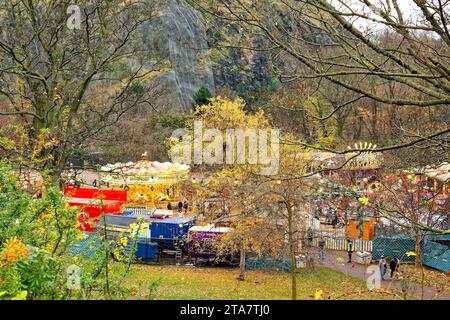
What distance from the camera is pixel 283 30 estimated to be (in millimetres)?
4691

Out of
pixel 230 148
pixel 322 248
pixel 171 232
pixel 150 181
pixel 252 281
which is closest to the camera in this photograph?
pixel 252 281

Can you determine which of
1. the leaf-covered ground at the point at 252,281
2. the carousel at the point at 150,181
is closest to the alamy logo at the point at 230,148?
the carousel at the point at 150,181

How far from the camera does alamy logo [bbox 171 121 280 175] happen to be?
16669mm

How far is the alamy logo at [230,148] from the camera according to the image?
54.7 feet

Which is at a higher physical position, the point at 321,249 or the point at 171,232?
the point at 171,232

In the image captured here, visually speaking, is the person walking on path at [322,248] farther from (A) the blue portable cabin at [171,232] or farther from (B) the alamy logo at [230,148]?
(A) the blue portable cabin at [171,232]

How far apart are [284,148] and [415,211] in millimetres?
4522

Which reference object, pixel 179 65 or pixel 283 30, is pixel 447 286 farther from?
pixel 179 65

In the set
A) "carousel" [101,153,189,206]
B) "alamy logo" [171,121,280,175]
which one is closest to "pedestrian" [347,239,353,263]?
"alamy logo" [171,121,280,175]

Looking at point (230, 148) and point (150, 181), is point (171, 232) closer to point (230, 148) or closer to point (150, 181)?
point (230, 148)

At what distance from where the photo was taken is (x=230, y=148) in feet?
68.2

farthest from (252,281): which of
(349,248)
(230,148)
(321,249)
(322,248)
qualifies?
(230,148)

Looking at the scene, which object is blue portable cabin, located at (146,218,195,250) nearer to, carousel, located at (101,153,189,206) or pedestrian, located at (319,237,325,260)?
pedestrian, located at (319,237,325,260)
